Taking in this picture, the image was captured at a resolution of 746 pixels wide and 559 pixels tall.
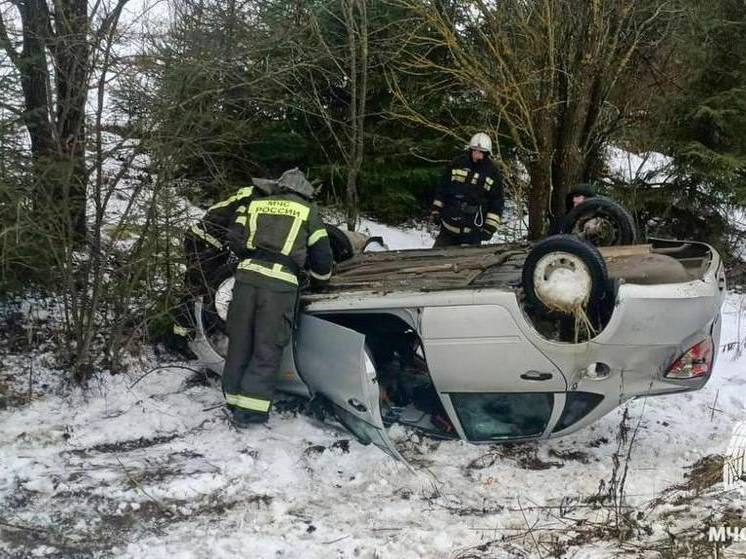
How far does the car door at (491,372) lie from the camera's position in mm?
3850

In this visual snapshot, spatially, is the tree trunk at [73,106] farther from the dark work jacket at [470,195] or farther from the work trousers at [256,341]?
the dark work jacket at [470,195]

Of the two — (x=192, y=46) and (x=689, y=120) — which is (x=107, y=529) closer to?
(x=192, y=46)

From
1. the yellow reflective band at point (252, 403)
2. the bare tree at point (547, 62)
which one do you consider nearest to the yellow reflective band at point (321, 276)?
the yellow reflective band at point (252, 403)

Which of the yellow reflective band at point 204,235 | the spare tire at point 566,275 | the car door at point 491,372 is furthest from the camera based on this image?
the yellow reflective band at point 204,235

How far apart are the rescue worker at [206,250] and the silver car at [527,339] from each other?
0.88 metres

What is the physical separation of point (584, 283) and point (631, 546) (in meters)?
1.31

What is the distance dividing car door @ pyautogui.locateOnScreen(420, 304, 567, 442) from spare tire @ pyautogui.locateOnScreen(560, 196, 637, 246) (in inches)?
61.1

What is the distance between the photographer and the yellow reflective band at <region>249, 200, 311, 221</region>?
4555 mm

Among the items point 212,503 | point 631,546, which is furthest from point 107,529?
point 631,546

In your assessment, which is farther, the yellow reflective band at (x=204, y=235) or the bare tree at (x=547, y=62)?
the bare tree at (x=547, y=62)

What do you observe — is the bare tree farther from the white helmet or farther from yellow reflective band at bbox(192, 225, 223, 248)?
yellow reflective band at bbox(192, 225, 223, 248)

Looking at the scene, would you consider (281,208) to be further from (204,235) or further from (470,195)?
(470,195)

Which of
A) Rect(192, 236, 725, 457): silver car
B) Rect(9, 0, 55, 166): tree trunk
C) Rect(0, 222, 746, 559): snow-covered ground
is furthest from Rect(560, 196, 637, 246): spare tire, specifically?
Rect(9, 0, 55, 166): tree trunk

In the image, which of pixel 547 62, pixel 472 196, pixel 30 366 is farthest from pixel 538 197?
pixel 30 366
